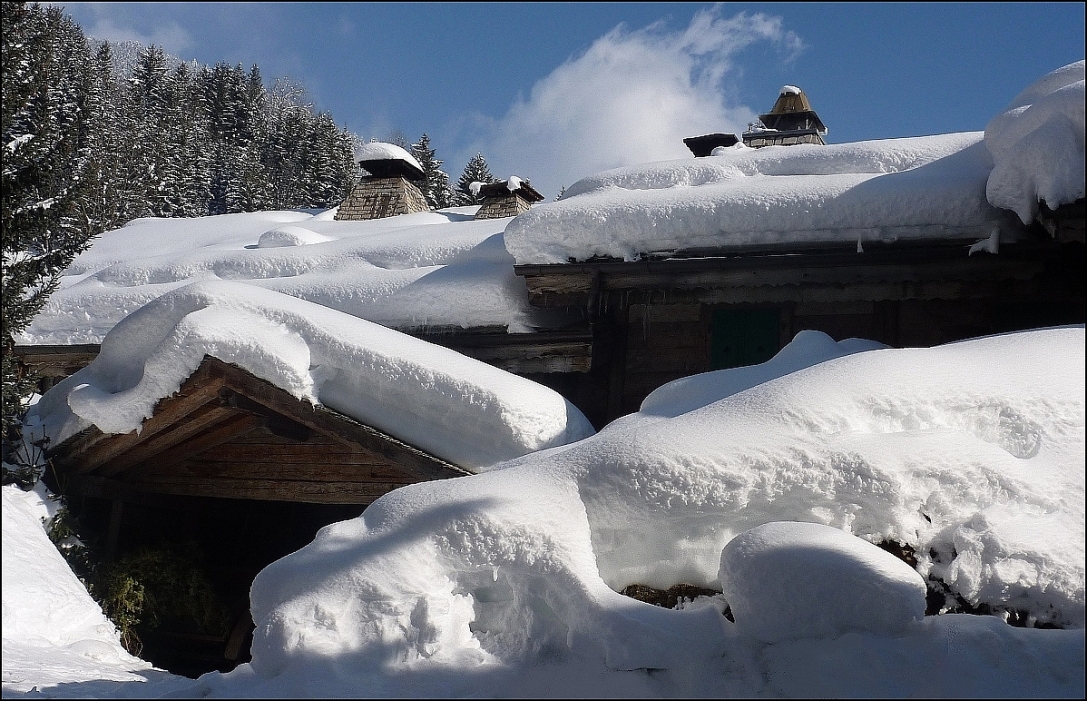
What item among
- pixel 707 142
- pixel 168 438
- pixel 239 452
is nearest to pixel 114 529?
pixel 168 438

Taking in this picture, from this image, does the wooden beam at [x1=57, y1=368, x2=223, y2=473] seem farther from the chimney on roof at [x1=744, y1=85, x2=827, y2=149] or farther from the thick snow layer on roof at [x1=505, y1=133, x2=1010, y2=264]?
the chimney on roof at [x1=744, y1=85, x2=827, y2=149]

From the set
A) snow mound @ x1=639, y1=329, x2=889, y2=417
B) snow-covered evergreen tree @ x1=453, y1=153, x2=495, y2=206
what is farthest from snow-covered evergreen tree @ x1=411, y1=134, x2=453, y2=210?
snow mound @ x1=639, y1=329, x2=889, y2=417

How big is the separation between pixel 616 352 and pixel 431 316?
71.5 inches

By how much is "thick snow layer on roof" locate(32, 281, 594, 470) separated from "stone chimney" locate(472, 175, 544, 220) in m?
8.58

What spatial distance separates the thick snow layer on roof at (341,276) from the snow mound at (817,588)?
4615mm

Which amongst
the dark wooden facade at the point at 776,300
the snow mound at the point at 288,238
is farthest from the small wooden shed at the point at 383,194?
the dark wooden facade at the point at 776,300

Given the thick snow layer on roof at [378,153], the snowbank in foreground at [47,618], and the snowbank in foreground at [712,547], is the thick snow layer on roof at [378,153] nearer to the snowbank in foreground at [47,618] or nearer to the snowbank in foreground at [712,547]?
the snowbank in foreground at [47,618]

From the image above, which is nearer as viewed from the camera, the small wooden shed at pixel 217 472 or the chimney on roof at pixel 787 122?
the small wooden shed at pixel 217 472

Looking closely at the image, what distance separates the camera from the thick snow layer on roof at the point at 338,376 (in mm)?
5770

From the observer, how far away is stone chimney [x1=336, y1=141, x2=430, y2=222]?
15.6 meters

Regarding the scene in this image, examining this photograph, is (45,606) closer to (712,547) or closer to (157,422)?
(157,422)

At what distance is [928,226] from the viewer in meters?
6.37

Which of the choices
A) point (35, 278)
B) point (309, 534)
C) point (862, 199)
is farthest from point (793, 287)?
point (35, 278)

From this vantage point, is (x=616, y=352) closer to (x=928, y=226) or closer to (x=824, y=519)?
(x=928, y=226)
